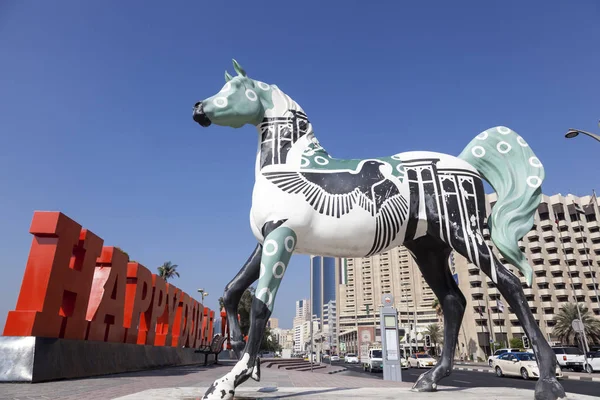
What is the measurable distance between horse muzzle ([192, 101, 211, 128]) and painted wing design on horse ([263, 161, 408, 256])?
1.07 meters

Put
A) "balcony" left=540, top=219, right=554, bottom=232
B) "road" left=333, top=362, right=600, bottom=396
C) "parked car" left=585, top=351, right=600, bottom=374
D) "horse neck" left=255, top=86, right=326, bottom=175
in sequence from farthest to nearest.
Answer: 1. "balcony" left=540, top=219, right=554, bottom=232
2. "parked car" left=585, top=351, right=600, bottom=374
3. "road" left=333, top=362, right=600, bottom=396
4. "horse neck" left=255, top=86, right=326, bottom=175

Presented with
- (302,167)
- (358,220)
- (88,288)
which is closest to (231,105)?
(302,167)

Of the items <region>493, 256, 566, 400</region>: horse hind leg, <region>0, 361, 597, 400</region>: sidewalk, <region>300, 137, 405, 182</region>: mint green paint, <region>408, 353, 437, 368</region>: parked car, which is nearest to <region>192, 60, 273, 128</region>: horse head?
<region>300, 137, 405, 182</region>: mint green paint

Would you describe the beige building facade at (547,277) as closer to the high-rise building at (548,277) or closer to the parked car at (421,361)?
the high-rise building at (548,277)

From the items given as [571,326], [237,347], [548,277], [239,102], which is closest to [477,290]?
[548,277]

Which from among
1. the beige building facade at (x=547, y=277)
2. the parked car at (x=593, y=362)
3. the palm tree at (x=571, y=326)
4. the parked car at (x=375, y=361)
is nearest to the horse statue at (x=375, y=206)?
the parked car at (x=375, y=361)

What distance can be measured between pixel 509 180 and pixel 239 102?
353 cm

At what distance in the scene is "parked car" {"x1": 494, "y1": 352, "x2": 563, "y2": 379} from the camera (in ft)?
53.8

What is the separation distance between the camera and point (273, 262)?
432 centimetres

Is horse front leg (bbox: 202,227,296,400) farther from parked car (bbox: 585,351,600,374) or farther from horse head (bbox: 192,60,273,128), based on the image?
parked car (bbox: 585,351,600,374)

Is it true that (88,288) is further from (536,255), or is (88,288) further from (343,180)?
(536,255)

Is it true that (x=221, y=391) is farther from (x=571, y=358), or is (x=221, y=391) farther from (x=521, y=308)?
(x=571, y=358)

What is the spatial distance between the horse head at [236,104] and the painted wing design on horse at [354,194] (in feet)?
2.92

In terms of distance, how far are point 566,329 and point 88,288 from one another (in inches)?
2153
